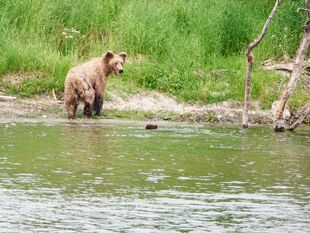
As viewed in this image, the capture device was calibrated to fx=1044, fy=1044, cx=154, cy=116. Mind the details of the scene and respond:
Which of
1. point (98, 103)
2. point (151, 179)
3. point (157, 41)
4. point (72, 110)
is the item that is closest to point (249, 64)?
point (98, 103)

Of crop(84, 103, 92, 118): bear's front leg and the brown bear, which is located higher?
the brown bear

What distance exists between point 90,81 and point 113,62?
2.21 ft

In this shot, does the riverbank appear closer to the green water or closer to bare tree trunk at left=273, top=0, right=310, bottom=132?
the green water

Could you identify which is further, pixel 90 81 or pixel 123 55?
pixel 123 55

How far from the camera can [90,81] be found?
16.8 m

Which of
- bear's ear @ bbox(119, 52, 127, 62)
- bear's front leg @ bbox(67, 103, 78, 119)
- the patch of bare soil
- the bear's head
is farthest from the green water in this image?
bear's ear @ bbox(119, 52, 127, 62)

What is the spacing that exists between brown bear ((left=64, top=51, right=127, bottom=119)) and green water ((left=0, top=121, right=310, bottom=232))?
0.67 m

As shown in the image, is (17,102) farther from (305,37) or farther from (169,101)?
(305,37)

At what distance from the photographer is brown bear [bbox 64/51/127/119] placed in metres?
16.3

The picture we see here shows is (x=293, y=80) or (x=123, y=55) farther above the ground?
(x=293, y=80)

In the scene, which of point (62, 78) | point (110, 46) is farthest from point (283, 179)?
point (110, 46)

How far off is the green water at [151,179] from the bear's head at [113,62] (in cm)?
184

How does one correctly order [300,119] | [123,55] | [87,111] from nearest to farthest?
[300,119] < [87,111] < [123,55]

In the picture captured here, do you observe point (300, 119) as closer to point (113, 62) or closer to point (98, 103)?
point (98, 103)
